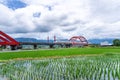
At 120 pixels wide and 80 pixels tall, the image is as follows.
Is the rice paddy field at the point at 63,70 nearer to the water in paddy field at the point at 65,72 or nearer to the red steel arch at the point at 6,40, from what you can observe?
the water in paddy field at the point at 65,72

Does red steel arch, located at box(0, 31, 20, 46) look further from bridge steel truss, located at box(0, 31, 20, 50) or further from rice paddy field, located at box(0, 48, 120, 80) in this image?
rice paddy field, located at box(0, 48, 120, 80)

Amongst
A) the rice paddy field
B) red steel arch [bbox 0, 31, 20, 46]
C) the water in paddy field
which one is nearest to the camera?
the water in paddy field

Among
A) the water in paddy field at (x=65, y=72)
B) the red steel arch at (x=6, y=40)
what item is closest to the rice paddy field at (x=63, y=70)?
the water in paddy field at (x=65, y=72)

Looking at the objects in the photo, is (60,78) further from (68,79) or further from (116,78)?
(116,78)

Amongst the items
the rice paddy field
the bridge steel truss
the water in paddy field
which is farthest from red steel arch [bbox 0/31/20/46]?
the water in paddy field

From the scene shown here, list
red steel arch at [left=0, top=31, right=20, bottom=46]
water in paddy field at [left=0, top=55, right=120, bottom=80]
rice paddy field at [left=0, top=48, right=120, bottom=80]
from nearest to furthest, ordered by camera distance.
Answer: water in paddy field at [left=0, top=55, right=120, bottom=80]
rice paddy field at [left=0, top=48, right=120, bottom=80]
red steel arch at [left=0, top=31, right=20, bottom=46]

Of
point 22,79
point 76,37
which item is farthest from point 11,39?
point 76,37

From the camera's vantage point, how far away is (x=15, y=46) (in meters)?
79.9

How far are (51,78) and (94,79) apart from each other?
2.48 m

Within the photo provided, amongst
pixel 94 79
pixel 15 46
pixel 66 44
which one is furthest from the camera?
pixel 66 44

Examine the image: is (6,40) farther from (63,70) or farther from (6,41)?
(63,70)

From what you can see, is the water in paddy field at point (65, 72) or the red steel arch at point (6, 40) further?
the red steel arch at point (6, 40)

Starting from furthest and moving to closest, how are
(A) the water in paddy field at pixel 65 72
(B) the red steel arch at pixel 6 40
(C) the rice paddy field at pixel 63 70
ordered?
(B) the red steel arch at pixel 6 40 → (C) the rice paddy field at pixel 63 70 → (A) the water in paddy field at pixel 65 72

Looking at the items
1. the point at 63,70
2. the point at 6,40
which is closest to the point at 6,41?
the point at 6,40
